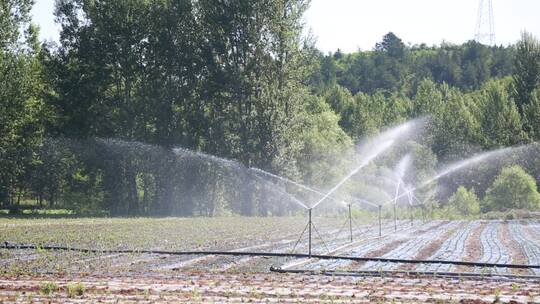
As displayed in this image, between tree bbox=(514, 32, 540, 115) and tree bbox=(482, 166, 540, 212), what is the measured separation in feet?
119

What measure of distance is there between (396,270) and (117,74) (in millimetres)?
47993

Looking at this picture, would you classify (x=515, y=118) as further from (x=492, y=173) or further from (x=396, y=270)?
(x=396, y=270)

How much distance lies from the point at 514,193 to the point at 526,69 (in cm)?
4393

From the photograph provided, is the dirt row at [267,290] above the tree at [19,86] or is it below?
below

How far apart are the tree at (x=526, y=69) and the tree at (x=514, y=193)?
36374mm

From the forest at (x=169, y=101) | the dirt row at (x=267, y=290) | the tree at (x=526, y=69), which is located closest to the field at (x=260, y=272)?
the dirt row at (x=267, y=290)

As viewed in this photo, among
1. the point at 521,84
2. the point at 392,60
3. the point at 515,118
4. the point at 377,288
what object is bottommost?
the point at 377,288

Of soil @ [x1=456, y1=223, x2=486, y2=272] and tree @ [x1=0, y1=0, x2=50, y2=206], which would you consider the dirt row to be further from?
tree @ [x1=0, y1=0, x2=50, y2=206]

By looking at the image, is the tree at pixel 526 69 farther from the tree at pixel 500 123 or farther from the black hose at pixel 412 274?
the black hose at pixel 412 274

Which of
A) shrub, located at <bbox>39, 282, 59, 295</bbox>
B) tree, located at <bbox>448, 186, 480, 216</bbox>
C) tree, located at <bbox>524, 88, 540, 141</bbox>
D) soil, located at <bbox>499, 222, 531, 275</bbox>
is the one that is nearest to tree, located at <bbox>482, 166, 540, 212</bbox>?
tree, located at <bbox>448, 186, 480, 216</bbox>

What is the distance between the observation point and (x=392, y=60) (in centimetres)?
19350

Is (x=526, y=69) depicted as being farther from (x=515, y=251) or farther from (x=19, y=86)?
(x=515, y=251)

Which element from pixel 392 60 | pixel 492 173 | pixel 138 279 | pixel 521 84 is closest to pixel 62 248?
pixel 138 279

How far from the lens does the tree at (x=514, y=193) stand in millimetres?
65688
